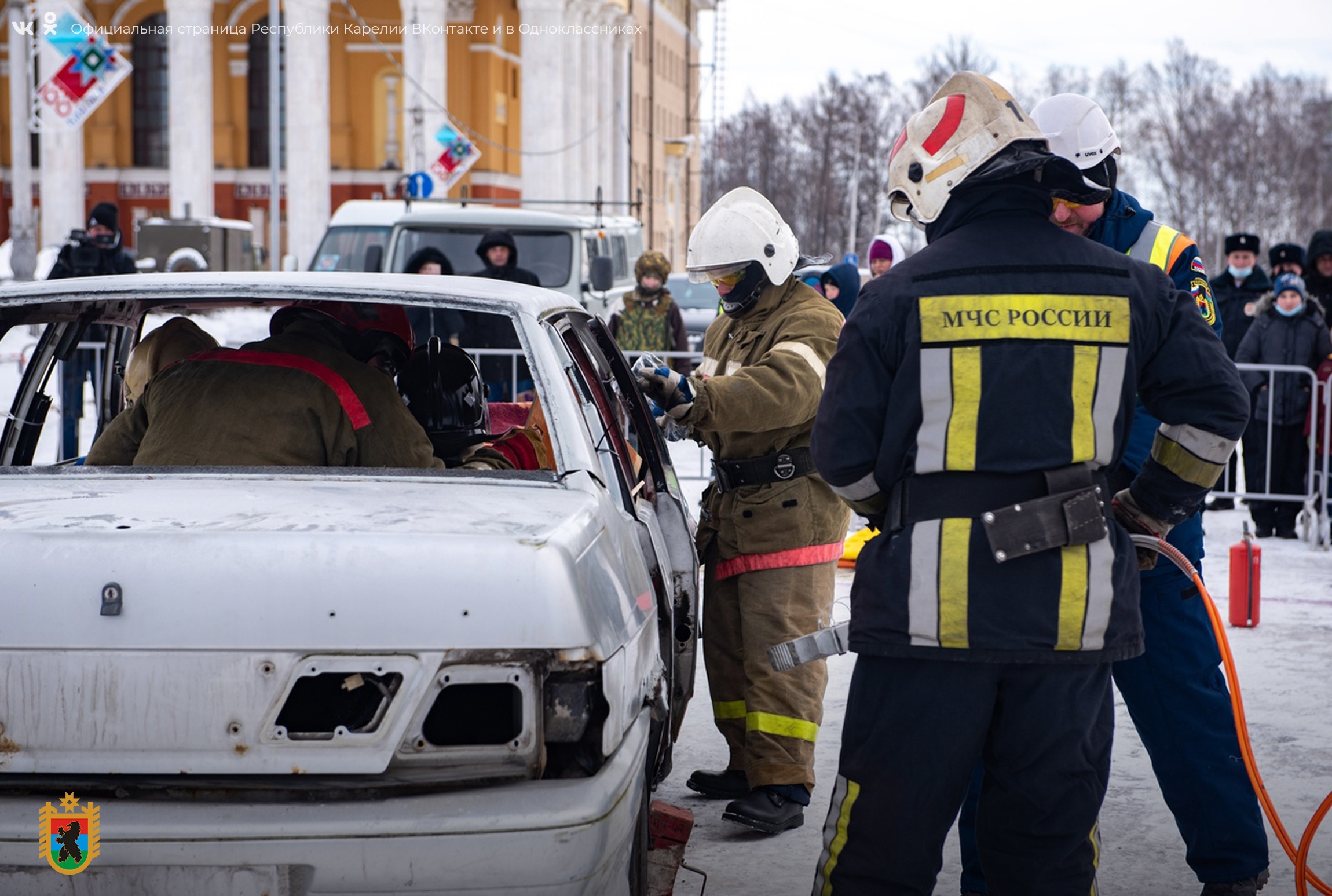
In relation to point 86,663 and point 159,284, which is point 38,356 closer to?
point 159,284

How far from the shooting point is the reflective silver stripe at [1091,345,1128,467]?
284 cm

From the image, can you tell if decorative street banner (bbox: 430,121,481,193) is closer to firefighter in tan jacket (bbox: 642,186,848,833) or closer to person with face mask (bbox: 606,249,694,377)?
person with face mask (bbox: 606,249,694,377)

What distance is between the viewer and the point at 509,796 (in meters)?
2.44

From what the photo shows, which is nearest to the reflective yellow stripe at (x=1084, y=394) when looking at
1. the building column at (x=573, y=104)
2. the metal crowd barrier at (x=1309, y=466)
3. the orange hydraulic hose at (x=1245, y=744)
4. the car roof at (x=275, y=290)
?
the orange hydraulic hose at (x=1245, y=744)

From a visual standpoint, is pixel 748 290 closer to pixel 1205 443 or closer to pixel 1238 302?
pixel 1205 443

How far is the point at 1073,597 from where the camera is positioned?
2.80 metres

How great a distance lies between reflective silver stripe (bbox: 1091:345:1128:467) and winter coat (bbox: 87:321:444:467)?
151cm

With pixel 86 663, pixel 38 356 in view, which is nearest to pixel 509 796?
pixel 86 663

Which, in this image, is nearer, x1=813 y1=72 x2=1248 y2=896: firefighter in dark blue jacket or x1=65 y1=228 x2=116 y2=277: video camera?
x1=813 y1=72 x2=1248 y2=896: firefighter in dark blue jacket

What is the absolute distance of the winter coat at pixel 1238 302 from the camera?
10969mm

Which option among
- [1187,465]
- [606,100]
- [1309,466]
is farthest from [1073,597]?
[606,100]

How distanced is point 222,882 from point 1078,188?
2029 mm

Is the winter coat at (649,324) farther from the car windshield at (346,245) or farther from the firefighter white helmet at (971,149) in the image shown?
the firefighter white helmet at (971,149)

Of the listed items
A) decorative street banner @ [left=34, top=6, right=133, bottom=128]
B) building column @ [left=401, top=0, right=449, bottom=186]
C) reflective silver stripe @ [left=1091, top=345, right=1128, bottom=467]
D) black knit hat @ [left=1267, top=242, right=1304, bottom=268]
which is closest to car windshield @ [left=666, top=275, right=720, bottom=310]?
decorative street banner @ [left=34, top=6, right=133, bottom=128]
